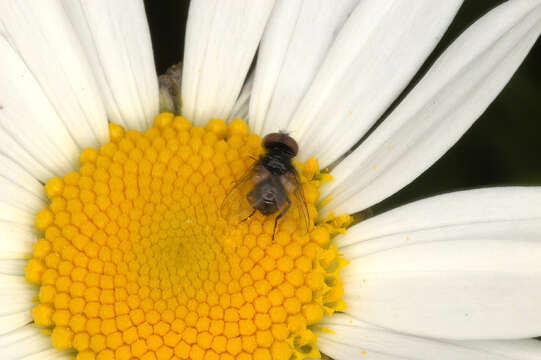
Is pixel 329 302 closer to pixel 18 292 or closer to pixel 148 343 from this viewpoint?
pixel 148 343

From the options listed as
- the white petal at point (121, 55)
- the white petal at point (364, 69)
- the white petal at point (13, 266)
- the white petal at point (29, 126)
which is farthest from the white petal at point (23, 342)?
the white petal at point (364, 69)

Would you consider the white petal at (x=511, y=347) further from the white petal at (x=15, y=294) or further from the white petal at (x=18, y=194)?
the white petal at (x=18, y=194)

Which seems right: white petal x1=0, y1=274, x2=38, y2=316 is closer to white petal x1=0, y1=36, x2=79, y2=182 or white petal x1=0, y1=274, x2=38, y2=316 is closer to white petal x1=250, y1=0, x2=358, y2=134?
white petal x1=0, y1=36, x2=79, y2=182

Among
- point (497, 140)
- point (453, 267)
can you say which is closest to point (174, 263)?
point (453, 267)

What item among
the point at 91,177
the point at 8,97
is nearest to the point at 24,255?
the point at 91,177

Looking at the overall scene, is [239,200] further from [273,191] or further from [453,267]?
[453,267]
